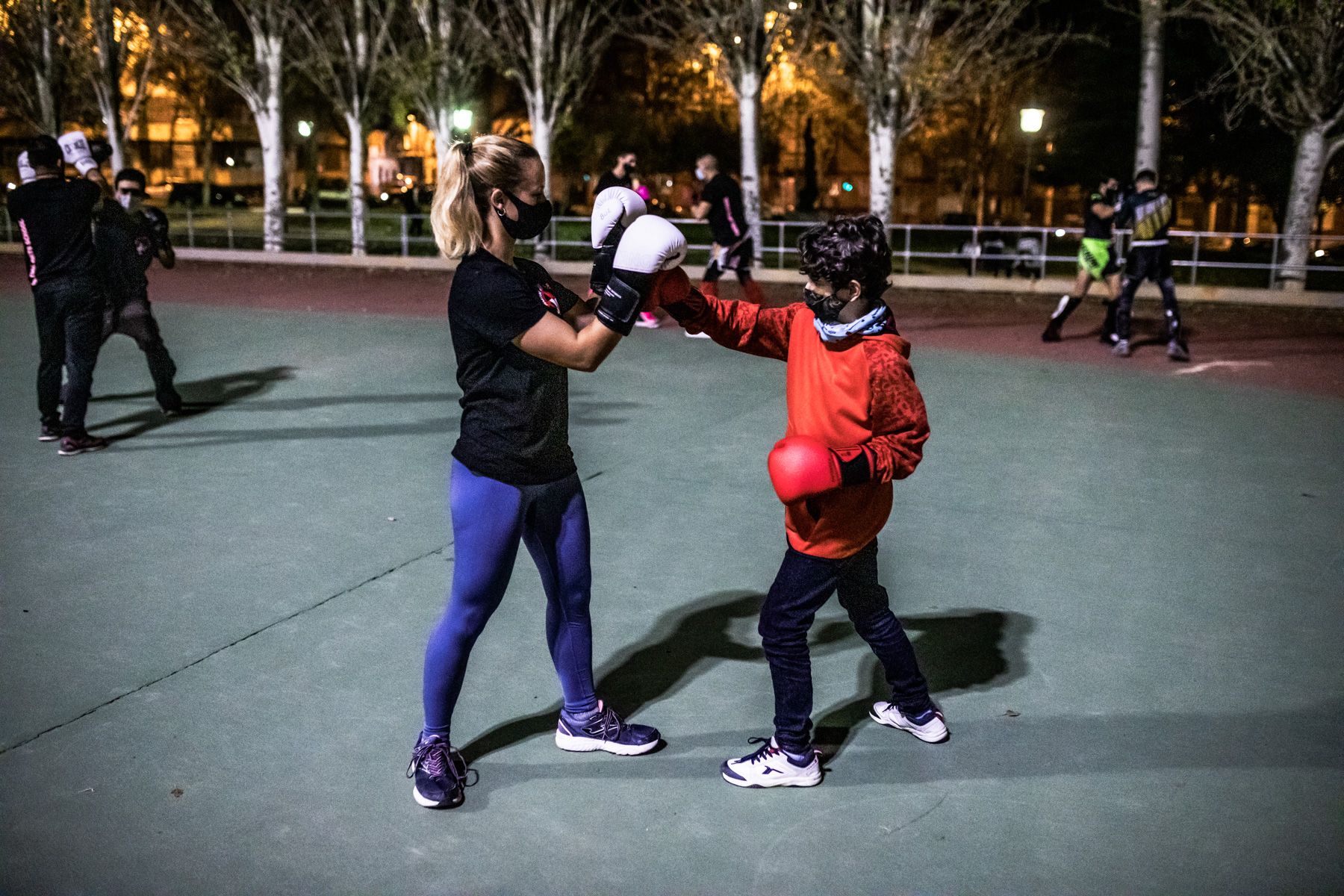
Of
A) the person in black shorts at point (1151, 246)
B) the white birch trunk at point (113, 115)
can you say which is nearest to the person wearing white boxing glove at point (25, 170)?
the person in black shorts at point (1151, 246)

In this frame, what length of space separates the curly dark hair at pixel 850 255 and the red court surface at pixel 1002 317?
307 inches

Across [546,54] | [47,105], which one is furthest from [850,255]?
[47,105]

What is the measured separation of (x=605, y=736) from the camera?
361 centimetres

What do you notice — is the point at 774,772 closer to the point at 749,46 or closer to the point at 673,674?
the point at 673,674

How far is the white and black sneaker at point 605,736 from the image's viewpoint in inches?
142

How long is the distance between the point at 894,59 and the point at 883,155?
1561 mm

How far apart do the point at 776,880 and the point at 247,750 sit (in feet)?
5.57

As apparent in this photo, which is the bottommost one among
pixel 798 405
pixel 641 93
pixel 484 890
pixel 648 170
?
pixel 484 890

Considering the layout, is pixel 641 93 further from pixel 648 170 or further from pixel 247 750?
pixel 247 750

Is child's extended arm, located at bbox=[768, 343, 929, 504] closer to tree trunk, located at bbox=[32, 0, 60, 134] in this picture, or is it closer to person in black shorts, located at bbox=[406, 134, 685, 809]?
person in black shorts, located at bbox=[406, 134, 685, 809]

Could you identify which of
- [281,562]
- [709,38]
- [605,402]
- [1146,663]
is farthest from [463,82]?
[1146,663]

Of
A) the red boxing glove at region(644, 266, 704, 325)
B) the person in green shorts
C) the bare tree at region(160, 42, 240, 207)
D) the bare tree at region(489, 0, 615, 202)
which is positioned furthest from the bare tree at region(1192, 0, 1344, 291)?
the bare tree at region(160, 42, 240, 207)

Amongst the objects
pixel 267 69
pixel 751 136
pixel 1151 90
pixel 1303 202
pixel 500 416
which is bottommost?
pixel 500 416

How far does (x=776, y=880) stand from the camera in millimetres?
2947
